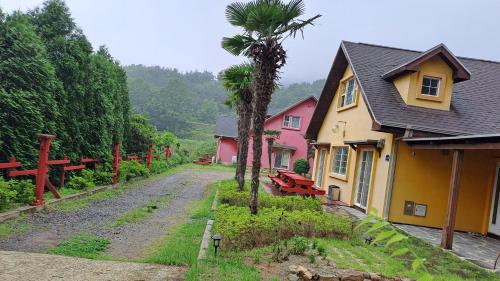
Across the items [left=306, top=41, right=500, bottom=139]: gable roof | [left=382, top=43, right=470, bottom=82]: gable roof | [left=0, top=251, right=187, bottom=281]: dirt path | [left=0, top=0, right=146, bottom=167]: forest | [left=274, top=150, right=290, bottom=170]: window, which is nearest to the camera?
[left=0, top=251, right=187, bottom=281]: dirt path

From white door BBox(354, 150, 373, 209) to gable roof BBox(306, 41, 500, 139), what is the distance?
6.49ft

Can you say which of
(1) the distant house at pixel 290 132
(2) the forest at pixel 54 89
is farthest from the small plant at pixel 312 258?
(1) the distant house at pixel 290 132

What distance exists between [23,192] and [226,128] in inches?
1155

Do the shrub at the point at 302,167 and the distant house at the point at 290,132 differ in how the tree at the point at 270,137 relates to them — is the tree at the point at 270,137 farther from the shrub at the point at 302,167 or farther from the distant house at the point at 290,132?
the shrub at the point at 302,167

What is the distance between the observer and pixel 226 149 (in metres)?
37.6

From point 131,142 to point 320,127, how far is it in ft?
32.3

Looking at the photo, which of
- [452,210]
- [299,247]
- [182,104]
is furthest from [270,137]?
[182,104]

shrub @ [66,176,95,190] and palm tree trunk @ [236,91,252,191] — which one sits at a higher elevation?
palm tree trunk @ [236,91,252,191]

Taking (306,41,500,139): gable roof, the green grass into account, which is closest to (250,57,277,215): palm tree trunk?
the green grass

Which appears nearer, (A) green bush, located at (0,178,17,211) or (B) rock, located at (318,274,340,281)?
(B) rock, located at (318,274,340,281)

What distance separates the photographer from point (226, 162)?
37094 millimetres

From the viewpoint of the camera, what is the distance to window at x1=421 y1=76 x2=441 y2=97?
12.1 meters

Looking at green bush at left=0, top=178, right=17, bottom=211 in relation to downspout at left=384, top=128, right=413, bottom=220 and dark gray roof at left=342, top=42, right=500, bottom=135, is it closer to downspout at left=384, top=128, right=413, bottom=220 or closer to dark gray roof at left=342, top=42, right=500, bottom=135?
dark gray roof at left=342, top=42, right=500, bottom=135

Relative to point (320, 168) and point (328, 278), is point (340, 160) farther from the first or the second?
point (328, 278)
